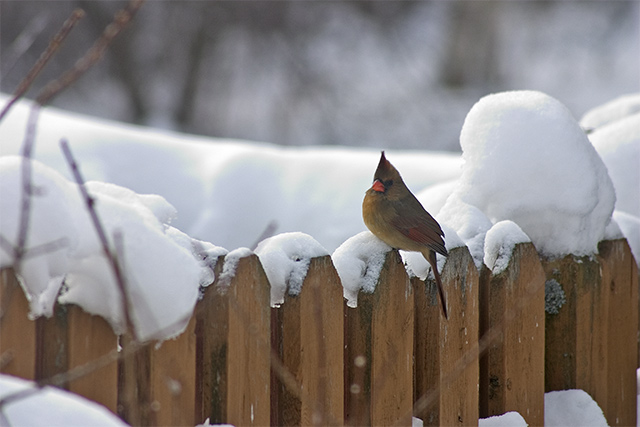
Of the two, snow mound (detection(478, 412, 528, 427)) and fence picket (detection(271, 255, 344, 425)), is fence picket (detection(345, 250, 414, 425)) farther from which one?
snow mound (detection(478, 412, 528, 427))

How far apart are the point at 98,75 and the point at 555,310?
12777 mm

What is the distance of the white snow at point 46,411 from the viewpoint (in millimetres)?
1278

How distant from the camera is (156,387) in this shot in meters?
1.68

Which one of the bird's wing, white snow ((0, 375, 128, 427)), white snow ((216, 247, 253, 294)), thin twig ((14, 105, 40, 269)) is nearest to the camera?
thin twig ((14, 105, 40, 269))

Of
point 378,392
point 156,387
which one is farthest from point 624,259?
point 156,387

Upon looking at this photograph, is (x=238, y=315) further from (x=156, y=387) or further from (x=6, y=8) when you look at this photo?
(x=6, y=8)

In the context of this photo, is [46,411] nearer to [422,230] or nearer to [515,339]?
[422,230]

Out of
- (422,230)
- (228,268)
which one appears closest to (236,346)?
(228,268)

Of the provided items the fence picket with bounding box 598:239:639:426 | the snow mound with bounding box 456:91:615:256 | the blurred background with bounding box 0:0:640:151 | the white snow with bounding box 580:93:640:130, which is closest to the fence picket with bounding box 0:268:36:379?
the snow mound with bounding box 456:91:615:256

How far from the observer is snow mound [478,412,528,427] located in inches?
90.1

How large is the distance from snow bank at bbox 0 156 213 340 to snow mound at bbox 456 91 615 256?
120cm

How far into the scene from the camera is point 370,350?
6.73ft

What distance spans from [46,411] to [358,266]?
3.29ft

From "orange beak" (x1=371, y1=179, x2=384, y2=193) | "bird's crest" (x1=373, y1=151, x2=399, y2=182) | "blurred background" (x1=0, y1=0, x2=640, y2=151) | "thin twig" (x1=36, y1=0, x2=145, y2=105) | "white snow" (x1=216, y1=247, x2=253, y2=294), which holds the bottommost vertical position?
"white snow" (x1=216, y1=247, x2=253, y2=294)
